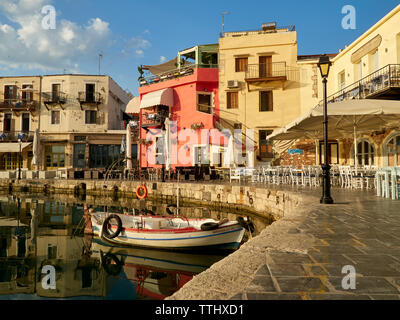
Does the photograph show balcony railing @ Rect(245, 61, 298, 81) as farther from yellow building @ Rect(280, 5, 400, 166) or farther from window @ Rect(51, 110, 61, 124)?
window @ Rect(51, 110, 61, 124)

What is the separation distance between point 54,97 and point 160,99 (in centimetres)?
1448

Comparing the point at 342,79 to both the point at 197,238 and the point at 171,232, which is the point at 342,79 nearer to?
the point at 197,238

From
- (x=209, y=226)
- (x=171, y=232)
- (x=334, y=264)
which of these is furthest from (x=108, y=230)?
(x=334, y=264)

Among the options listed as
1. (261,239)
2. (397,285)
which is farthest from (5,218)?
(397,285)

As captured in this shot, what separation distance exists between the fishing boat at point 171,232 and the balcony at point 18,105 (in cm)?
2552

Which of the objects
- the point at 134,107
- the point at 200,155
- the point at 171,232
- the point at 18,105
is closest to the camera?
the point at 171,232

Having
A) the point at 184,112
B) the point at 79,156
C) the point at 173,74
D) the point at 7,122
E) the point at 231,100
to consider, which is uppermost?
the point at 173,74

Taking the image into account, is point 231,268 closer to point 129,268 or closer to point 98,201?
point 129,268

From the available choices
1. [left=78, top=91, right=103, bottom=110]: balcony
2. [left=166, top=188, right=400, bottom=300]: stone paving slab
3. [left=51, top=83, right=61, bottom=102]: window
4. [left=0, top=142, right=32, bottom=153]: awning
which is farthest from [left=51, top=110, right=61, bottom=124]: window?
[left=166, top=188, right=400, bottom=300]: stone paving slab

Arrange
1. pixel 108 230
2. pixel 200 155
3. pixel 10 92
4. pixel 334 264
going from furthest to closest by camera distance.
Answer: pixel 10 92
pixel 200 155
pixel 108 230
pixel 334 264

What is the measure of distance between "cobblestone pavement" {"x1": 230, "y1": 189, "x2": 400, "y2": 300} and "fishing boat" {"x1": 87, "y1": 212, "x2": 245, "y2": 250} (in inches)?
124

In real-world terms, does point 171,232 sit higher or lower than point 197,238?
higher

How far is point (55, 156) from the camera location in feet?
96.3

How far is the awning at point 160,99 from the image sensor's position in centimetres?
2233
